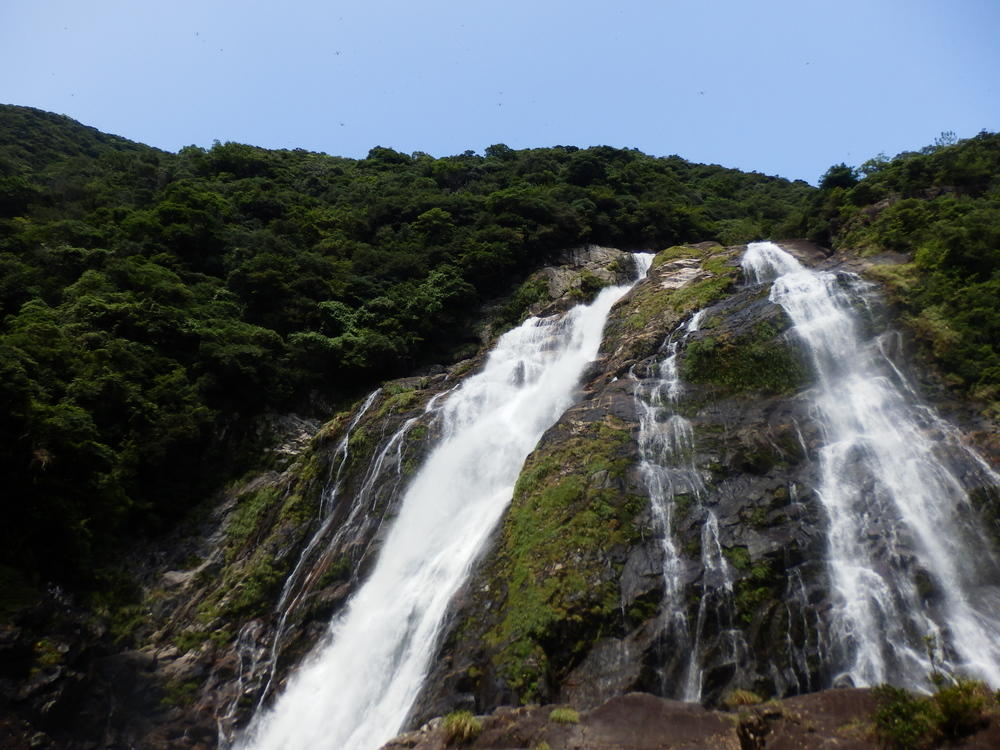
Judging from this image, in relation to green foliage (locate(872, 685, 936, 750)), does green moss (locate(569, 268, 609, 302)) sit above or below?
above

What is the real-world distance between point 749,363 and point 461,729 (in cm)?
1199

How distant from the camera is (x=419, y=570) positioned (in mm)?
13961

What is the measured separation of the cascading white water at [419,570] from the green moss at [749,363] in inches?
167

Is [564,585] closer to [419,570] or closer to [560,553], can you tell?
[560,553]

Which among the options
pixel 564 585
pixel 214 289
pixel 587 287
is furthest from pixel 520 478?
pixel 214 289

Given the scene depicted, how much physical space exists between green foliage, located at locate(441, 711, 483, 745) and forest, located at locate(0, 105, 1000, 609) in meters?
10.4

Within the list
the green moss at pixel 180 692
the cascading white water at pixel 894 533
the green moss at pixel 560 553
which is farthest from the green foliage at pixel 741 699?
the green moss at pixel 180 692

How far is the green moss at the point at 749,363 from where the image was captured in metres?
15.4

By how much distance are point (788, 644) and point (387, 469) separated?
11.4 m

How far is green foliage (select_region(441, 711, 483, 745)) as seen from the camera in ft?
27.3

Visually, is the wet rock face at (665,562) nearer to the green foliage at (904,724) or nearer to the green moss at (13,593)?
the green foliage at (904,724)

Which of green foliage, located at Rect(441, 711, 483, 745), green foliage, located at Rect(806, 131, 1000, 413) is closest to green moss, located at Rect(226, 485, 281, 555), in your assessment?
green foliage, located at Rect(441, 711, 483, 745)

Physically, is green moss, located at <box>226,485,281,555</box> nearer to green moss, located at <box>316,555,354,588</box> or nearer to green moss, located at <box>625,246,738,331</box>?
green moss, located at <box>316,555,354,588</box>

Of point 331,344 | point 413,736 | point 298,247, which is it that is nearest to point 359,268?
point 298,247
